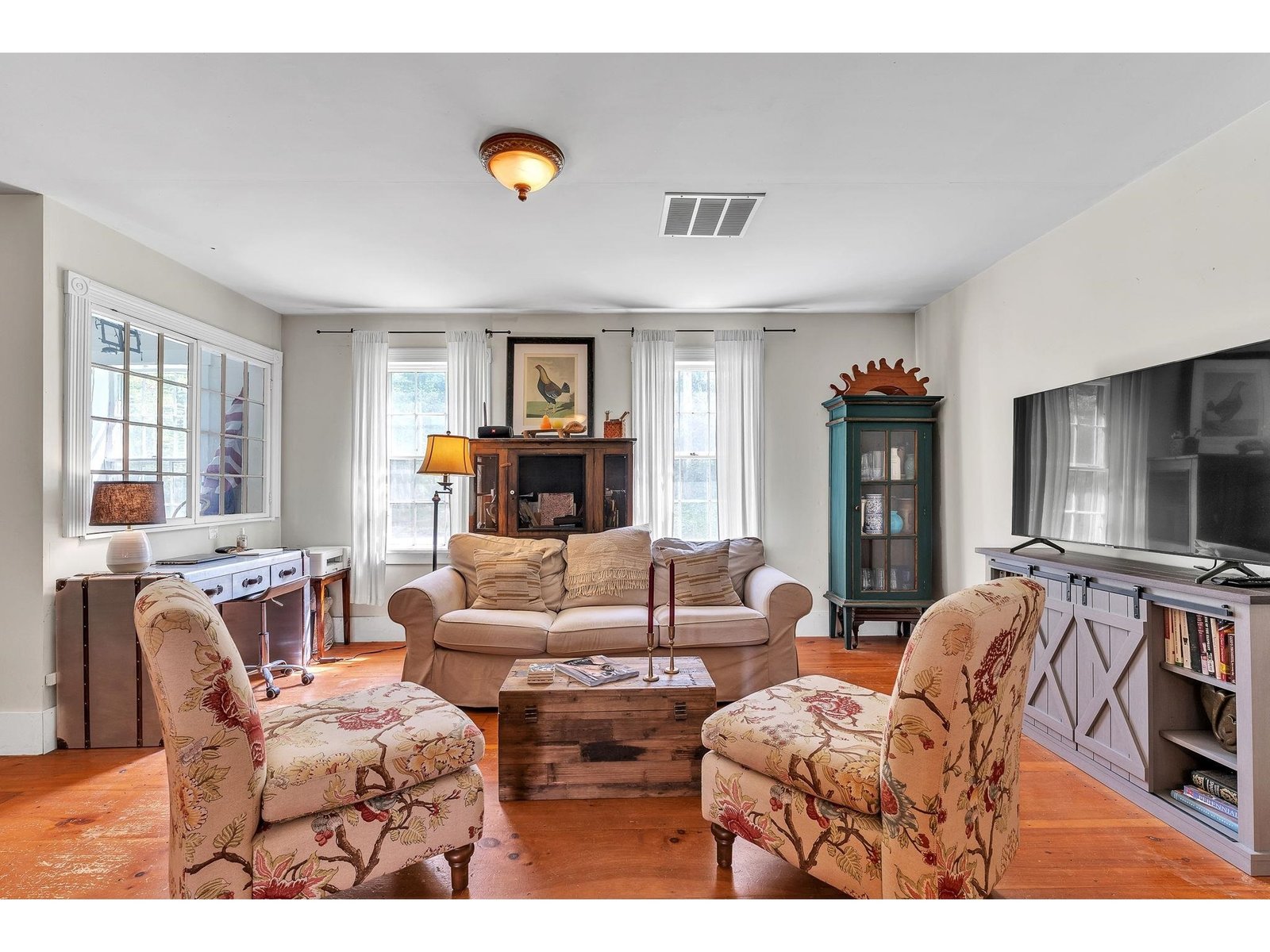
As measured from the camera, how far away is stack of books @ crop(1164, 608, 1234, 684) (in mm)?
1979

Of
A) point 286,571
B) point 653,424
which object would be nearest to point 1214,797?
point 653,424

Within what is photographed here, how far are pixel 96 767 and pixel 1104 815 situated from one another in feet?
12.7

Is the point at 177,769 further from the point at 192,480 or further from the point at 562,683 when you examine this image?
the point at 192,480

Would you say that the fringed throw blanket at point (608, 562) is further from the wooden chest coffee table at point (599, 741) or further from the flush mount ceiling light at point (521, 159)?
the flush mount ceiling light at point (521, 159)

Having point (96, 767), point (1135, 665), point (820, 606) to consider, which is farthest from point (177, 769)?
point (820, 606)

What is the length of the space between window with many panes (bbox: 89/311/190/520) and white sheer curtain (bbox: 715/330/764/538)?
340cm

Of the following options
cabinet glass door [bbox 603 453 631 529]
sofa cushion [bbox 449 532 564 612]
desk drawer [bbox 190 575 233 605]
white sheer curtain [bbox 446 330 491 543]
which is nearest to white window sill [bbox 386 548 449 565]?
white sheer curtain [bbox 446 330 491 543]

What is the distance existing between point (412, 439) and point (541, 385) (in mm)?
1060

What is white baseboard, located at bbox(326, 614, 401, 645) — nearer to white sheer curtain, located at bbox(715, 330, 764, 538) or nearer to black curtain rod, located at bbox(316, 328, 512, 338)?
black curtain rod, located at bbox(316, 328, 512, 338)

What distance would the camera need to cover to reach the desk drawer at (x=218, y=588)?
311cm

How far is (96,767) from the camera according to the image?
2635mm

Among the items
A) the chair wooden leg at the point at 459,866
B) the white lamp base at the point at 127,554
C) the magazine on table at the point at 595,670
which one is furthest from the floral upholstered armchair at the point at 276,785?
the white lamp base at the point at 127,554

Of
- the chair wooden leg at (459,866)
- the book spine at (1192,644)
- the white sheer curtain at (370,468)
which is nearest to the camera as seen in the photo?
the chair wooden leg at (459,866)

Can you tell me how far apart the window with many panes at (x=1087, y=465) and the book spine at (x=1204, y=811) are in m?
0.94
